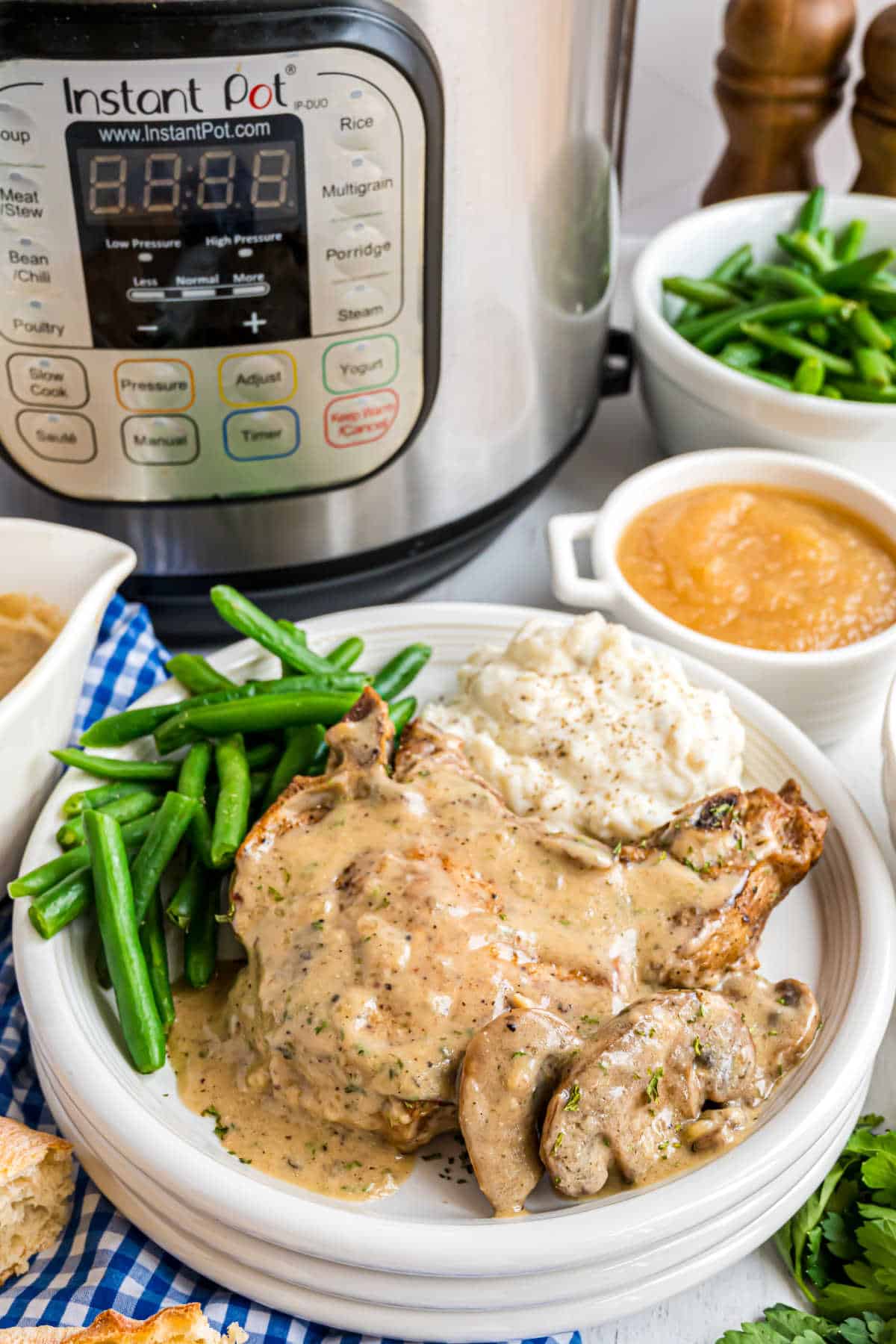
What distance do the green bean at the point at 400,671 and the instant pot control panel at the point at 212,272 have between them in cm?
22

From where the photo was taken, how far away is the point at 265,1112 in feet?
3.95

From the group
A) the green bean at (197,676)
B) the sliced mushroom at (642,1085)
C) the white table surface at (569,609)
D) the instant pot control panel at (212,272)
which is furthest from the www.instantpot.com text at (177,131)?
the sliced mushroom at (642,1085)

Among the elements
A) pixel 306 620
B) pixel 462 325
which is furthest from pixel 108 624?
pixel 462 325

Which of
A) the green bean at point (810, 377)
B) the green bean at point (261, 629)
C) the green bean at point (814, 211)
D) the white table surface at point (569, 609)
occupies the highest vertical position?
the green bean at point (814, 211)

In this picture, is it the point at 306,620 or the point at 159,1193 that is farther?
the point at 306,620

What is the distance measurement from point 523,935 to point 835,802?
42cm

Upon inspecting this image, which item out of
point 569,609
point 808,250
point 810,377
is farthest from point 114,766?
point 808,250

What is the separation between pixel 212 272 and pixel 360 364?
0.20 m

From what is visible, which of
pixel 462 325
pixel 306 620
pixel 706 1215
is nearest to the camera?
pixel 706 1215

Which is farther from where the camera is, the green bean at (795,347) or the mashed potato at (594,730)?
the green bean at (795,347)

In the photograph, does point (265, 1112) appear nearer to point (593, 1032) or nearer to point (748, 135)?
point (593, 1032)

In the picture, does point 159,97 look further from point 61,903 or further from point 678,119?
point 678,119

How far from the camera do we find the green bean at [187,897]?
1.34m

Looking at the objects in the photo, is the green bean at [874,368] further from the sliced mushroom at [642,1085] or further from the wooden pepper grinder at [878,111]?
the sliced mushroom at [642,1085]
